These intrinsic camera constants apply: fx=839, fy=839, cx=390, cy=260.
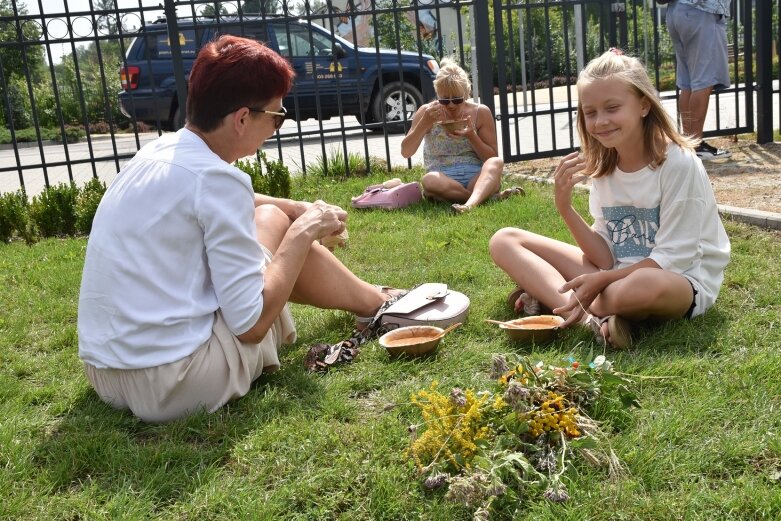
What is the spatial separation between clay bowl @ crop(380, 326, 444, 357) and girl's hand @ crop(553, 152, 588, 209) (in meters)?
0.76

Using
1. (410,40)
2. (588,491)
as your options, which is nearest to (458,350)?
(588,491)

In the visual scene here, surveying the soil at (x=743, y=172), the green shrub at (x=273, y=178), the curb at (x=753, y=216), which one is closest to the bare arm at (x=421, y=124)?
the green shrub at (x=273, y=178)

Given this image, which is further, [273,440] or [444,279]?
[444,279]

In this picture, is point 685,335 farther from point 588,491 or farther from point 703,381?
point 588,491

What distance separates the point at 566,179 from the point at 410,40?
16.2 metres

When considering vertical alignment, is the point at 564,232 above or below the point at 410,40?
below

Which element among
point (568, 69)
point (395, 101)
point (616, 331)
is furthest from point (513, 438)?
point (395, 101)

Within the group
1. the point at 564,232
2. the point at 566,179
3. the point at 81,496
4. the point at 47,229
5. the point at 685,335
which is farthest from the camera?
the point at 47,229

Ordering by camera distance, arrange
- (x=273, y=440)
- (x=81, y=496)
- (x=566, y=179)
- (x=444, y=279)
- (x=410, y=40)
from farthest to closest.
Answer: (x=410, y=40) < (x=444, y=279) < (x=566, y=179) < (x=273, y=440) < (x=81, y=496)

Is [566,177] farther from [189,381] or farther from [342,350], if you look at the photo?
[189,381]

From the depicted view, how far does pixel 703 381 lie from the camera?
8.99ft

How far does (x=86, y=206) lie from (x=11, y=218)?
0.56 metres

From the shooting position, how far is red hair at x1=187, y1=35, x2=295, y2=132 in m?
2.70

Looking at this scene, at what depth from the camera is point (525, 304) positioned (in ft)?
12.0
